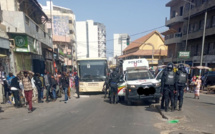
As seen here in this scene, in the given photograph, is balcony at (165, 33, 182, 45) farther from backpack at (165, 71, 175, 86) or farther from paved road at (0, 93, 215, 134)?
paved road at (0, 93, 215, 134)

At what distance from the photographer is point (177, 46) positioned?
29391 mm

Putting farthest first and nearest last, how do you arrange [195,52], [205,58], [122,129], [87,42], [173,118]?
[87,42] → [195,52] → [205,58] → [173,118] → [122,129]

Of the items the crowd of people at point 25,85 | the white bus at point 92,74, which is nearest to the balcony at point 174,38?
the white bus at point 92,74

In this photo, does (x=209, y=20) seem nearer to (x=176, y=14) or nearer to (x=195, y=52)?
(x=195, y=52)

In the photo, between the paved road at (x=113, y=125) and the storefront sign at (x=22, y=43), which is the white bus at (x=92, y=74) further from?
the paved road at (x=113, y=125)

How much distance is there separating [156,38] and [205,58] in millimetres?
26256

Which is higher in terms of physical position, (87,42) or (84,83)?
(87,42)

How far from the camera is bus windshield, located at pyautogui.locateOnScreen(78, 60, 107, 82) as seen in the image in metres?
12.1

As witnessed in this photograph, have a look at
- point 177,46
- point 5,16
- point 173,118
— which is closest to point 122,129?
point 173,118

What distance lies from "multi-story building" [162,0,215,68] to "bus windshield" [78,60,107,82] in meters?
13.4

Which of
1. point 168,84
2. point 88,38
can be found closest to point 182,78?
point 168,84

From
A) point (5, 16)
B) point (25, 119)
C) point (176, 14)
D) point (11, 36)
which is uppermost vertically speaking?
point (176, 14)

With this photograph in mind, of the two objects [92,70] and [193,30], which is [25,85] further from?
[193,30]

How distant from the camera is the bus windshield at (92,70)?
1214 cm
